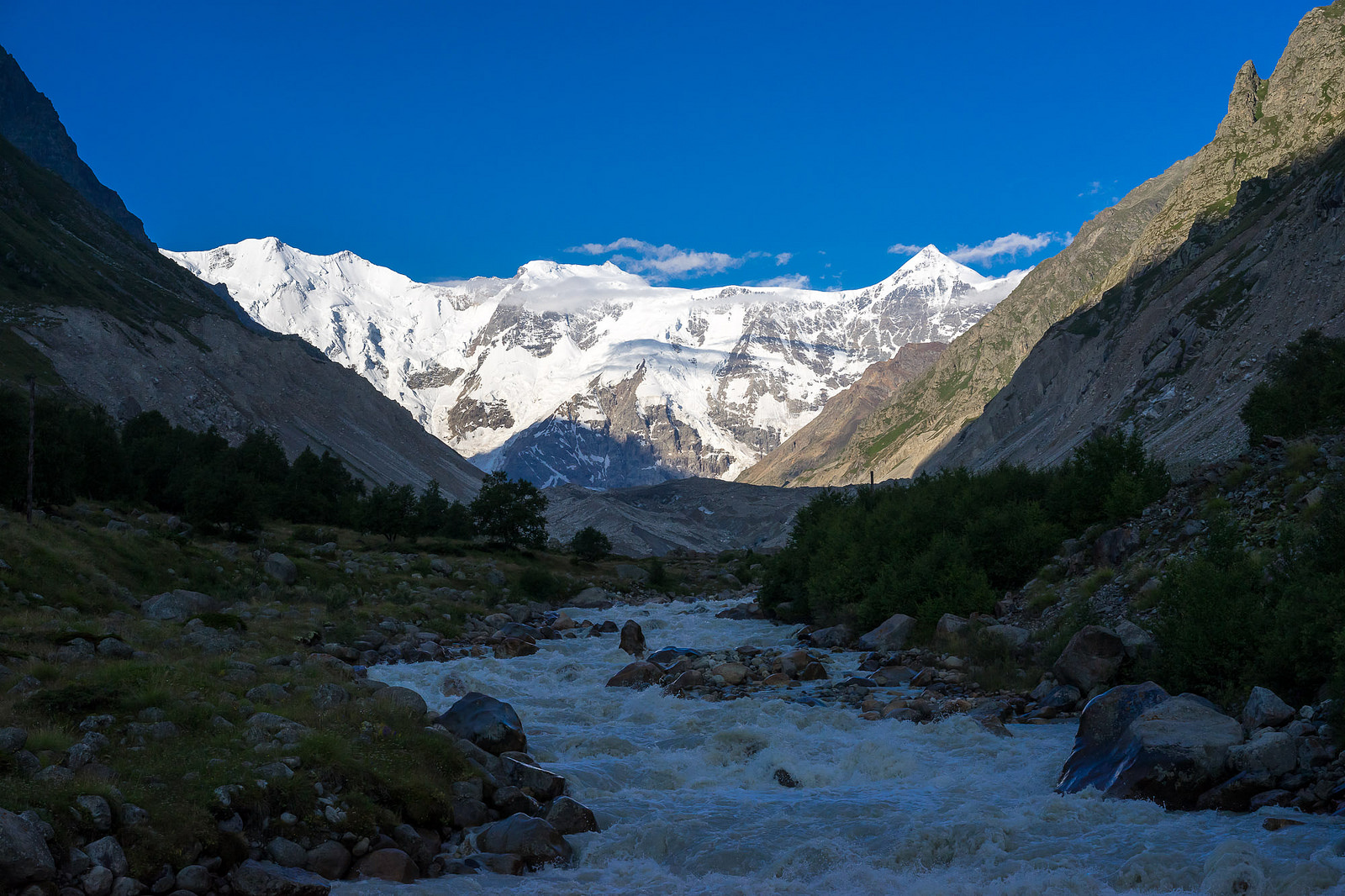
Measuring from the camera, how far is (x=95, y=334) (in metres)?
114

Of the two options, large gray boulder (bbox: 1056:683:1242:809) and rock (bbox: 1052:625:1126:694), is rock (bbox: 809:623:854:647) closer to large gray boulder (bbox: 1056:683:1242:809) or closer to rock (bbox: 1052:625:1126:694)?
rock (bbox: 1052:625:1126:694)

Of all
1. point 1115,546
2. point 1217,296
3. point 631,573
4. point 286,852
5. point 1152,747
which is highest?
point 1217,296

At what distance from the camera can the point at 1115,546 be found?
1272 inches

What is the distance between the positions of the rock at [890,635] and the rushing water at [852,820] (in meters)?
11.3

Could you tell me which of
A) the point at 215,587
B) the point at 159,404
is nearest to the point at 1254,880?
the point at 215,587

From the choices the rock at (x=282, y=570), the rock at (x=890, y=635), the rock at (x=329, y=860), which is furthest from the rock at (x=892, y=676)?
the rock at (x=282, y=570)

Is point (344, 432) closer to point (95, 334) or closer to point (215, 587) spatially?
point (95, 334)

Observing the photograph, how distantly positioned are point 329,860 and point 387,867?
93 cm

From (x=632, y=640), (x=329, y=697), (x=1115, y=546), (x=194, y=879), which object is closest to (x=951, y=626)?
(x=1115, y=546)

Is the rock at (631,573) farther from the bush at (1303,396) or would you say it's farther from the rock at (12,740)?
the rock at (12,740)

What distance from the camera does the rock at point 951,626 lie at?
33.5 metres

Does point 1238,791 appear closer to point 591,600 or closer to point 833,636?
point 833,636

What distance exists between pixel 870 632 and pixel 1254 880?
84.7 feet

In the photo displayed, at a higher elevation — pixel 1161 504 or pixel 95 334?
pixel 95 334
